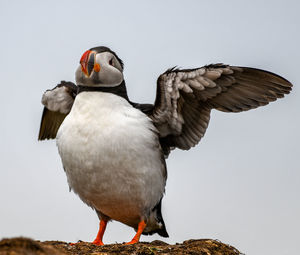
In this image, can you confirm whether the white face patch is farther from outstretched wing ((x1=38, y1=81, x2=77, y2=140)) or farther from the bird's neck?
outstretched wing ((x1=38, y1=81, x2=77, y2=140))

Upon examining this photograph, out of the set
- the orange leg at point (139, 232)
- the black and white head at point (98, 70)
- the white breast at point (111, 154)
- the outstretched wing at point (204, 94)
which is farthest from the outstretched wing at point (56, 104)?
the orange leg at point (139, 232)

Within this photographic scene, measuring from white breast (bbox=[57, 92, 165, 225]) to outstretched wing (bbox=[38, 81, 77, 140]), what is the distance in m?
1.52

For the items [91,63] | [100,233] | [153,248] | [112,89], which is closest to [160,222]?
[100,233]

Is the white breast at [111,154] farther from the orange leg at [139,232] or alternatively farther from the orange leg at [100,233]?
the orange leg at [100,233]

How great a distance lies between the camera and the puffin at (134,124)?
789 centimetres

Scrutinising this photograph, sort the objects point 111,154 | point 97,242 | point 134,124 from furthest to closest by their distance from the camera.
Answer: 1. point 97,242
2. point 134,124
3. point 111,154

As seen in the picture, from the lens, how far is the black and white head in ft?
26.9

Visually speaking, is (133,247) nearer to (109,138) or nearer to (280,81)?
(109,138)

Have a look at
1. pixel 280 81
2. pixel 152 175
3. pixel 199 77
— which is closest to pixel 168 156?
pixel 152 175

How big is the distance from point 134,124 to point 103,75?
1001mm

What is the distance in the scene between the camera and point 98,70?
8.30 metres

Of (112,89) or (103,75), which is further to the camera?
(112,89)

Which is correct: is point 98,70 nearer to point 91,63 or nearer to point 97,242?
point 91,63

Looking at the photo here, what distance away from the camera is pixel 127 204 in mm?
8461
